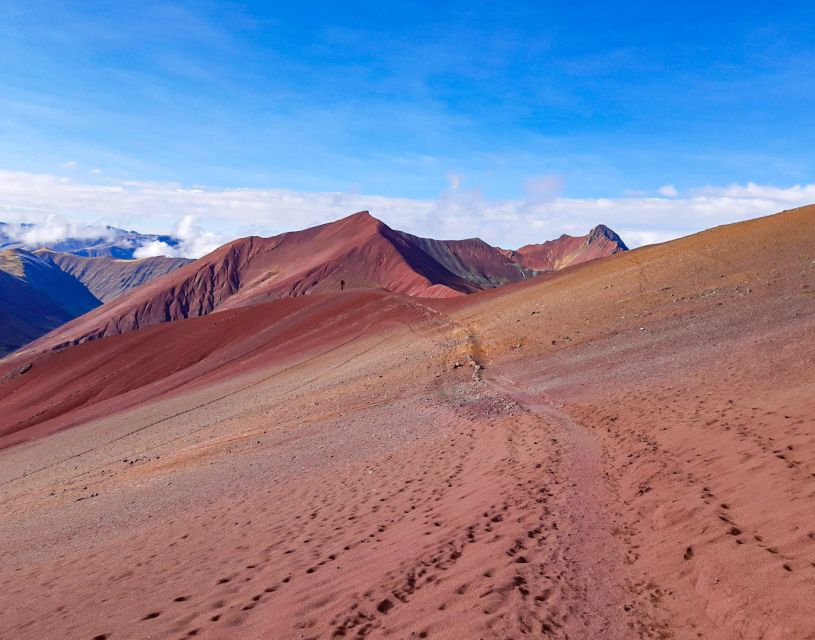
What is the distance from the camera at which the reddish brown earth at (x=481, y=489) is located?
6.11 metres

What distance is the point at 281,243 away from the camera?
129500 mm

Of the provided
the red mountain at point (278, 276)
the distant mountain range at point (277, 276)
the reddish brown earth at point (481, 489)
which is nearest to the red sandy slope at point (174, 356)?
the reddish brown earth at point (481, 489)

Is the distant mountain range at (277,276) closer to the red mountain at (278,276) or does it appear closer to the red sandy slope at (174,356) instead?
the red mountain at (278,276)

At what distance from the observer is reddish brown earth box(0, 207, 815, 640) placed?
6.11 metres

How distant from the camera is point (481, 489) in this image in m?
10.3

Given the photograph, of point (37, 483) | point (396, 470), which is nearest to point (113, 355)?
point (37, 483)

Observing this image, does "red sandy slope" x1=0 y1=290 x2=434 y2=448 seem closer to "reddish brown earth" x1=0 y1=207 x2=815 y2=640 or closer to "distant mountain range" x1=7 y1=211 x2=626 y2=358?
"reddish brown earth" x1=0 y1=207 x2=815 y2=640

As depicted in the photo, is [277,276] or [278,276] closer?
[278,276]

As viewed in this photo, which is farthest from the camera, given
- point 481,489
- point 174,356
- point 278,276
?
point 278,276

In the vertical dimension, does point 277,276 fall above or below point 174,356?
above

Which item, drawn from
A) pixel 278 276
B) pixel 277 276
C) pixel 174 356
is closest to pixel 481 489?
pixel 174 356

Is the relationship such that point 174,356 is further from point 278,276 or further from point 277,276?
point 277,276

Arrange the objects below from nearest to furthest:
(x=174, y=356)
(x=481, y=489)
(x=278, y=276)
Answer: (x=481, y=489) < (x=174, y=356) < (x=278, y=276)

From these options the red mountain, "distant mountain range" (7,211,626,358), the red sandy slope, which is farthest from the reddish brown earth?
"distant mountain range" (7,211,626,358)
